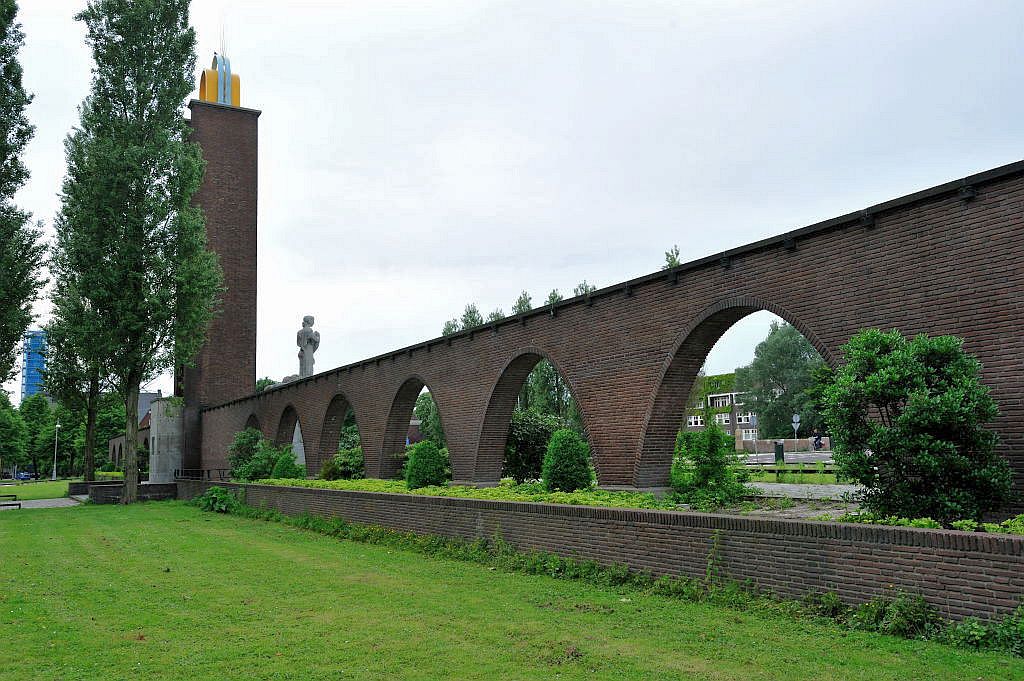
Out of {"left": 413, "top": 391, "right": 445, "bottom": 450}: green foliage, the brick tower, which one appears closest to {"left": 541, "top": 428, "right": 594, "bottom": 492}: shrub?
{"left": 413, "top": 391, "right": 445, "bottom": 450}: green foliage

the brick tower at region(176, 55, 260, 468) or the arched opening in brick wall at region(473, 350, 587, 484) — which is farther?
the brick tower at region(176, 55, 260, 468)

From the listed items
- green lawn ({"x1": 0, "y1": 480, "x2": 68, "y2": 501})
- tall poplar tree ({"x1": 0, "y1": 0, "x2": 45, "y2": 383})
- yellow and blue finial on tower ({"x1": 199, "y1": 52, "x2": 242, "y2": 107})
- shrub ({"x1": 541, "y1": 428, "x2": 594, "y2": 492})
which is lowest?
green lawn ({"x1": 0, "y1": 480, "x2": 68, "y2": 501})

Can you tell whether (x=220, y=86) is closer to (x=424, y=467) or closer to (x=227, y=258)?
(x=227, y=258)

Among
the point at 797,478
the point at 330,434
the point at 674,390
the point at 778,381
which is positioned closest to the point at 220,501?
the point at 330,434

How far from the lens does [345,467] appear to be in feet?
80.4

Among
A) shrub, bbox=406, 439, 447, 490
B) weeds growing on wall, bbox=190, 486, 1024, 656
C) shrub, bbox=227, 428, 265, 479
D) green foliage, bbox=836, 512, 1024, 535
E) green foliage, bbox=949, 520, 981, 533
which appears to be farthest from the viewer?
shrub, bbox=227, 428, 265, 479

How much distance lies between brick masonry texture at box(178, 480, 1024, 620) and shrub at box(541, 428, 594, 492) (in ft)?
7.27

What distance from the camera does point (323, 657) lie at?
5.97 m

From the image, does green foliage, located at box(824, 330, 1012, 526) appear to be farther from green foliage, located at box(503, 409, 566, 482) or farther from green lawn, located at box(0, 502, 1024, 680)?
green foliage, located at box(503, 409, 566, 482)

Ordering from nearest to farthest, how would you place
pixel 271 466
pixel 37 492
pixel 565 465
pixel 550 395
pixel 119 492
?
pixel 565 465, pixel 271 466, pixel 119 492, pixel 550 395, pixel 37 492

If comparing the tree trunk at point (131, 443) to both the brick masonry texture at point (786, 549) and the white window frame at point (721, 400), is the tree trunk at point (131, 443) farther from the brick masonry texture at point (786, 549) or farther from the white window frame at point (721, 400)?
the white window frame at point (721, 400)

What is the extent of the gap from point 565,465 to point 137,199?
18.5 metres

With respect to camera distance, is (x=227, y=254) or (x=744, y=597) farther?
(x=227, y=254)

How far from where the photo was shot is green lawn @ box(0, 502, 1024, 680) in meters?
5.55
